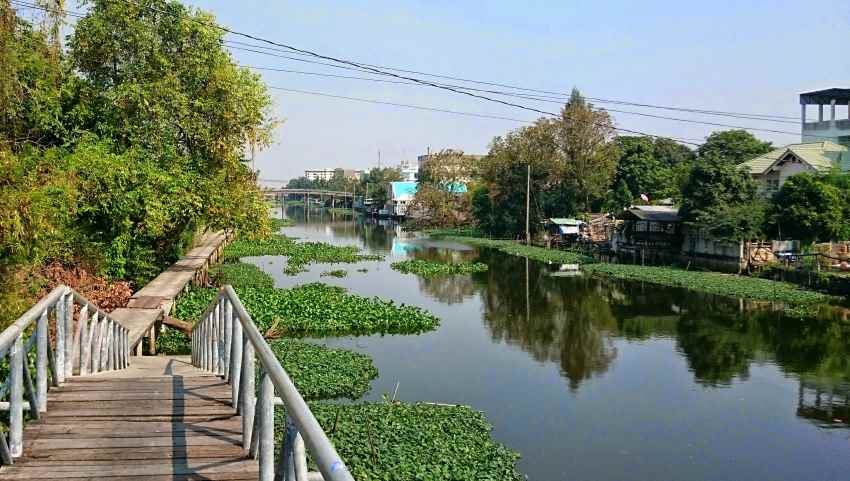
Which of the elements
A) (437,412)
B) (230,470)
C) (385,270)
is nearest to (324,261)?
(385,270)

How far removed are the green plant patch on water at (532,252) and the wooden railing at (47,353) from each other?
34.3 m

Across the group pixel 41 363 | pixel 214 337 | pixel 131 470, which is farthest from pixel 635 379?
pixel 131 470

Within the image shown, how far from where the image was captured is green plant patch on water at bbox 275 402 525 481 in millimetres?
9609

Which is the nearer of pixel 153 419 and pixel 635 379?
pixel 153 419

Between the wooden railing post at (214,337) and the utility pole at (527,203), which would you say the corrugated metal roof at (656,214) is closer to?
the utility pole at (527,203)

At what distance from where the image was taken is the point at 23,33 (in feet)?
51.5

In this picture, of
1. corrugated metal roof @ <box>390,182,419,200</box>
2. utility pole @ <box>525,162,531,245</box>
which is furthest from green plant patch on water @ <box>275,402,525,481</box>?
corrugated metal roof @ <box>390,182,419,200</box>

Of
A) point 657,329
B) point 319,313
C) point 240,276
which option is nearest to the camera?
point 319,313

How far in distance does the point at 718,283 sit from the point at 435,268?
45.8 ft

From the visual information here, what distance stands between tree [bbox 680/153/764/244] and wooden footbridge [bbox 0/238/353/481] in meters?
29.9

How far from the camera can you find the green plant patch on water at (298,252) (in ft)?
137

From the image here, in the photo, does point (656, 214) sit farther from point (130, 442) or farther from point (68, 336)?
point (130, 442)

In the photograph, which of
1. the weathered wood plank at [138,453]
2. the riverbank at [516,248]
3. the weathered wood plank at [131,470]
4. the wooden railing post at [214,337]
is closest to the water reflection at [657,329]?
the riverbank at [516,248]

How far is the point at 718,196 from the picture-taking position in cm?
3428
